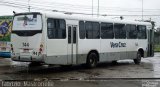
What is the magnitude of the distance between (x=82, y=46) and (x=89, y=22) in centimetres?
159

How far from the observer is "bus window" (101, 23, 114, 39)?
2187 centimetres

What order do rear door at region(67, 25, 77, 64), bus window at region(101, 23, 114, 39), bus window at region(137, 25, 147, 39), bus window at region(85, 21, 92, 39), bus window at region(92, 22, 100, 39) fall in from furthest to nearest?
1. bus window at region(137, 25, 147, 39)
2. bus window at region(101, 23, 114, 39)
3. bus window at region(92, 22, 100, 39)
4. bus window at region(85, 21, 92, 39)
5. rear door at region(67, 25, 77, 64)

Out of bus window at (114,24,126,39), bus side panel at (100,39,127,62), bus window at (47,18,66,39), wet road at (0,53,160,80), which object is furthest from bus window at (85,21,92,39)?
bus window at (114,24,126,39)

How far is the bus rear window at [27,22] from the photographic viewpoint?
17.3 metres

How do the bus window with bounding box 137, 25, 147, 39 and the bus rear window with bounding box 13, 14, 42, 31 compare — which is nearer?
the bus rear window with bounding box 13, 14, 42, 31

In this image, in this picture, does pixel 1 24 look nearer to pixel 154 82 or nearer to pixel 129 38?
pixel 129 38

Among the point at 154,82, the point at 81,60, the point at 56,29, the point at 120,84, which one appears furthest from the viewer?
the point at 81,60

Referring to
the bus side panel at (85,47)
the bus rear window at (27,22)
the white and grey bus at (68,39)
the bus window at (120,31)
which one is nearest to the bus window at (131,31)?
the white and grey bus at (68,39)

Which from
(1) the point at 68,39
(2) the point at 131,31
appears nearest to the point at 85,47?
(1) the point at 68,39

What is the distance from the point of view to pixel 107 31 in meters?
22.3

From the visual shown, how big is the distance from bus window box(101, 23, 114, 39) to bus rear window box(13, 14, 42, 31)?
17.9ft

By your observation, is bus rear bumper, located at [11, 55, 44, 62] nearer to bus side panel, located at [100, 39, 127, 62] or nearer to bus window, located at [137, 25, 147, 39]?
bus side panel, located at [100, 39, 127, 62]

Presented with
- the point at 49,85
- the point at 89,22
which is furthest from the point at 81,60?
the point at 49,85

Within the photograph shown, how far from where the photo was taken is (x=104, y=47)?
21.9 m
